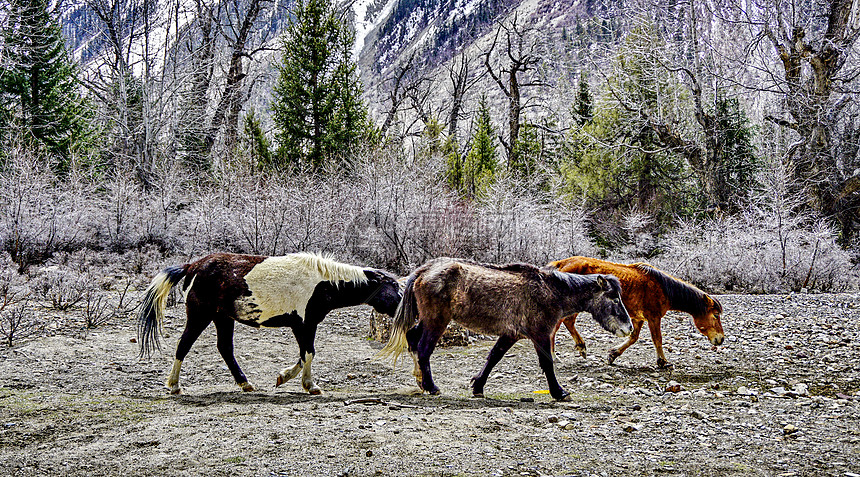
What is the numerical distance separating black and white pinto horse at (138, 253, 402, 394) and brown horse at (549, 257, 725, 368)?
3.29 meters

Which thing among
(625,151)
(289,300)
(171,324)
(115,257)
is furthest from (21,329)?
(625,151)

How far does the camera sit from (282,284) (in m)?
6.42

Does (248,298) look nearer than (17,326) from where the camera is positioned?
Yes

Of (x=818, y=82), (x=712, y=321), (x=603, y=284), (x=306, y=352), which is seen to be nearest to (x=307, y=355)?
(x=306, y=352)

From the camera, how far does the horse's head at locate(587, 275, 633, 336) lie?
22.1ft

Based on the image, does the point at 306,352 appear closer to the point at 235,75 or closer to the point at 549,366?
the point at 549,366

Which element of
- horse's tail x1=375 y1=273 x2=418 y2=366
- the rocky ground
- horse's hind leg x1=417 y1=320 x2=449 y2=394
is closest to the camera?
the rocky ground

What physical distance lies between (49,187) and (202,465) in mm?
20456

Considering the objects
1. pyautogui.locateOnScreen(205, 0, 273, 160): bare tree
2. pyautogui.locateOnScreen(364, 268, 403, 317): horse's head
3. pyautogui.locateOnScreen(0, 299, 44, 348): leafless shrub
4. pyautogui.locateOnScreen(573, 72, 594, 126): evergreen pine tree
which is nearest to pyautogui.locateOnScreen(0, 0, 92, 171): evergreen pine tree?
pyautogui.locateOnScreen(205, 0, 273, 160): bare tree

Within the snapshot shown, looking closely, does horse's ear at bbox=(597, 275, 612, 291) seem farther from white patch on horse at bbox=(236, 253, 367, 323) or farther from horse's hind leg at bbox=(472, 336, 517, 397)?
white patch on horse at bbox=(236, 253, 367, 323)

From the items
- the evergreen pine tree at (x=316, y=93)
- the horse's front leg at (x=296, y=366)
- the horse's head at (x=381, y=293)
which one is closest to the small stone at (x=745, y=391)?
the horse's head at (x=381, y=293)

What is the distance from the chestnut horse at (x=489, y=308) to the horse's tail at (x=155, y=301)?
2427 mm

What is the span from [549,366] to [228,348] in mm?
3399

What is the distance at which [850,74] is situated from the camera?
23.3 meters
